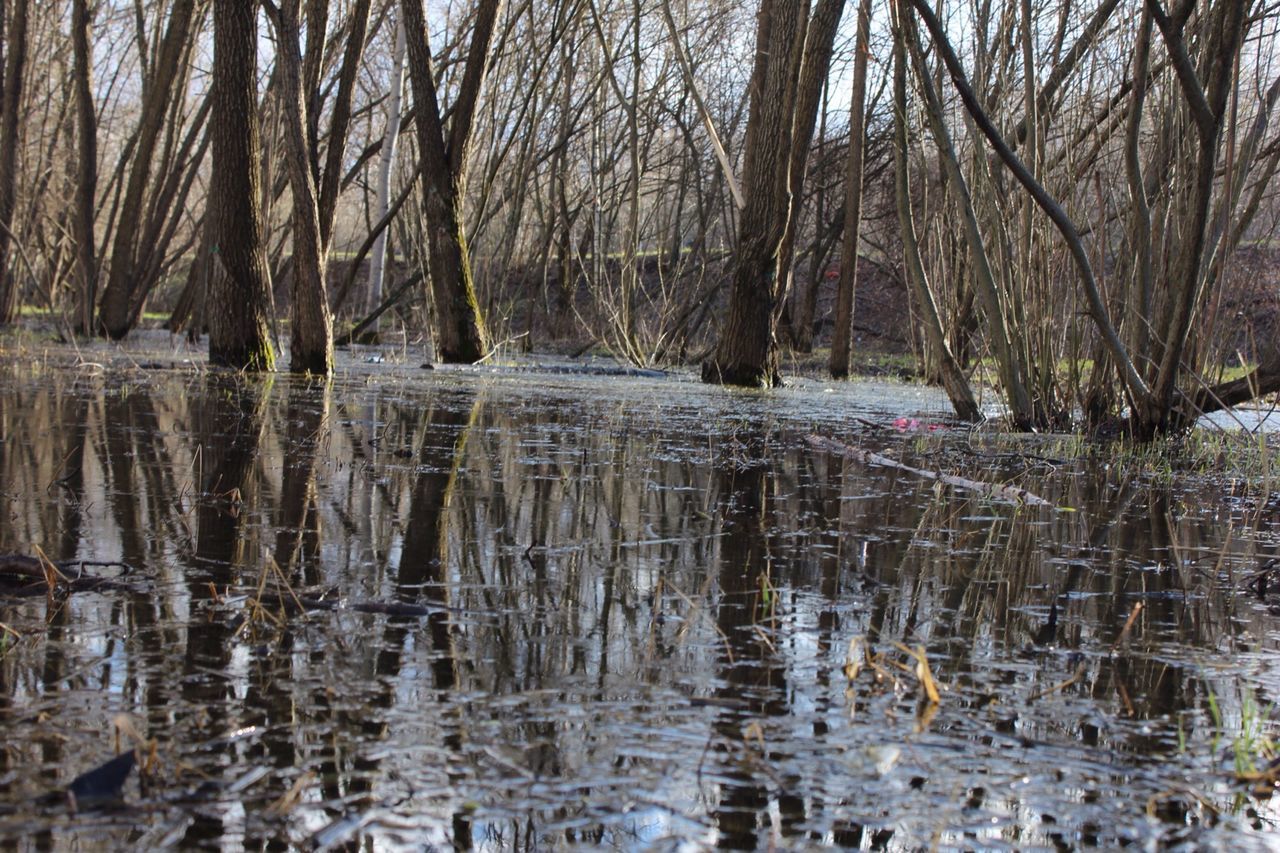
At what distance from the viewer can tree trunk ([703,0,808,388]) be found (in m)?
11.0

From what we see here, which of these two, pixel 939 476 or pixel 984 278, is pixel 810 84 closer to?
pixel 984 278

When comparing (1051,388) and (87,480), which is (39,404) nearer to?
(87,480)

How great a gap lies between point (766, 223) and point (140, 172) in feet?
28.8

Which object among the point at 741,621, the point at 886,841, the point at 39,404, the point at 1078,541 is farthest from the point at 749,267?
the point at 886,841

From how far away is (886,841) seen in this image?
1411 mm

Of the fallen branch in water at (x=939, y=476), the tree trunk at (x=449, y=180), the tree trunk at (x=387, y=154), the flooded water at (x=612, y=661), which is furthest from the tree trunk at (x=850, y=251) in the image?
the flooded water at (x=612, y=661)

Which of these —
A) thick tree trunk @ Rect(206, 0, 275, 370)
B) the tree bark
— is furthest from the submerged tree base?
thick tree trunk @ Rect(206, 0, 275, 370)

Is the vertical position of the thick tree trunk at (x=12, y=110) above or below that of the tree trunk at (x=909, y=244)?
above

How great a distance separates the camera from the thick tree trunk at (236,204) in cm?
947

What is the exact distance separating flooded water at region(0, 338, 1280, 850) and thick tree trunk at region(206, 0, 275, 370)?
5.70 meters

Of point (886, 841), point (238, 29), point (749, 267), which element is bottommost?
point (886, 841)

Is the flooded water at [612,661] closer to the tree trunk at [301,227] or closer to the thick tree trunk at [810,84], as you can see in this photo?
the tree trunk at [301,227]

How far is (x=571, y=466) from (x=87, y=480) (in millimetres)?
1685

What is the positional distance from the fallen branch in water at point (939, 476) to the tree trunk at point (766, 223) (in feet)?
18.3
